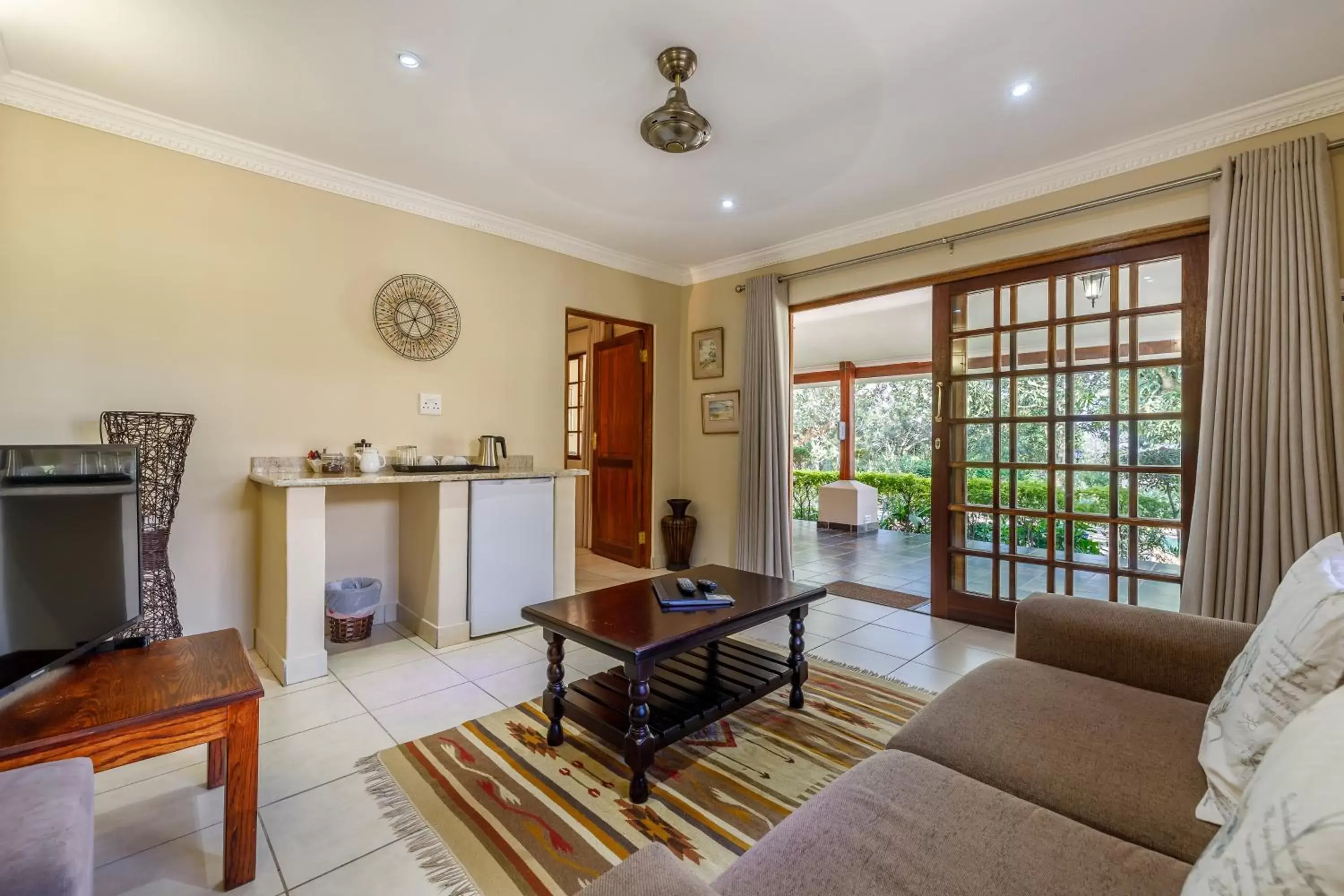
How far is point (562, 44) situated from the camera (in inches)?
87.1

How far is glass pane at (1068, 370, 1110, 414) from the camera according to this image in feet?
10.3

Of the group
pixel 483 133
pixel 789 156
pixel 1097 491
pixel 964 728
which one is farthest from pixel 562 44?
pixel 1097 491

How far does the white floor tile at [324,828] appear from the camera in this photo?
1.52 meters

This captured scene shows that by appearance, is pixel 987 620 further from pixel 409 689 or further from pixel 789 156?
pixel 409 689

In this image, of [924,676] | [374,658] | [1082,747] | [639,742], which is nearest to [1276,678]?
[1082,747]

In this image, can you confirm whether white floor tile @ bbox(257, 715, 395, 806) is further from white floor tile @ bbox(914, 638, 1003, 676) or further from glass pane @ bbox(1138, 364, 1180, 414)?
glass pane @ bbox(1138, 364, 1180, 414)

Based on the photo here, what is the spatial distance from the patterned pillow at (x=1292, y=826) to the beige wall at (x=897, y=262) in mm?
3032

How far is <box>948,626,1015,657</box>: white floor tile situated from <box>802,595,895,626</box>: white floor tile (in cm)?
47

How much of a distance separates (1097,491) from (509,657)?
127 inches

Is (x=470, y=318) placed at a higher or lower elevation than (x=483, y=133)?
lower

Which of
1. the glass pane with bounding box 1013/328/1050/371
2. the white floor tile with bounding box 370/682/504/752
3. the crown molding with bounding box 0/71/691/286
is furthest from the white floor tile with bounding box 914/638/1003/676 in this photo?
the crown molding with bounding box 0/71/691/286

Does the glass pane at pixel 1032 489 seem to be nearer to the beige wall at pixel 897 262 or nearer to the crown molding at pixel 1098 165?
the beige wall at pixel 897 262

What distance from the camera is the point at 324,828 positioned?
5.41 feet

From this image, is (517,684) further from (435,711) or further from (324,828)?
(324,828)
